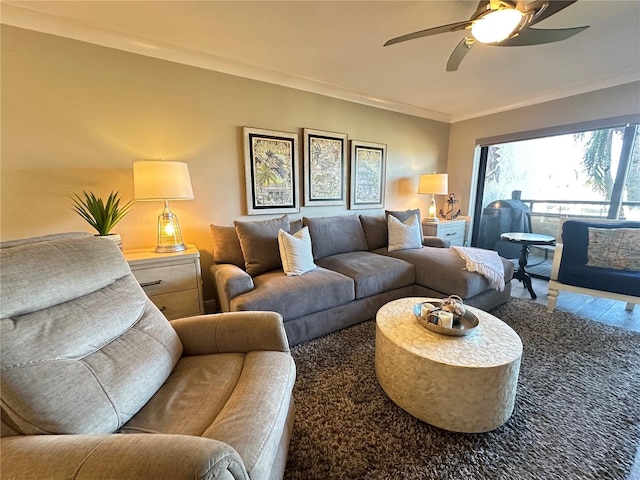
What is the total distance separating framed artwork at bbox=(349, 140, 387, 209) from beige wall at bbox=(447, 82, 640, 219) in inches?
59.7

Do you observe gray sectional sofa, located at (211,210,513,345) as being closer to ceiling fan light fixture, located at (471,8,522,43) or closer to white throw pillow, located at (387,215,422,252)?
white throw pillow, located at (387,215,422,252)

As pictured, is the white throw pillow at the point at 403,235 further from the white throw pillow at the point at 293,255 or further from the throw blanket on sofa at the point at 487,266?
the white throw pillow at the point at 293,255

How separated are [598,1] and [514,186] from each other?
267 centimetres

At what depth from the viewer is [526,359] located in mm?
1959

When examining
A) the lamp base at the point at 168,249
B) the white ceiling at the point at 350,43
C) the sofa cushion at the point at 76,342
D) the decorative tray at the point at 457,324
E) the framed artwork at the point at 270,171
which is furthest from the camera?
the framed artwork at the point at 270,171

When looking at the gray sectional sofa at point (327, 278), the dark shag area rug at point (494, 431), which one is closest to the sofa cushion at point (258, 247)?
the gray sectional sofa at point (327, 278)

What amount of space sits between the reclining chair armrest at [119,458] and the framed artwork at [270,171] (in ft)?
7.67

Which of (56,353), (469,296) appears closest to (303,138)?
(469,296)

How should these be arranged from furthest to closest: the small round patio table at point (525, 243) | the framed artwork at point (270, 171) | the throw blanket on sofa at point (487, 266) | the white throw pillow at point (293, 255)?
1. the small round patio table at point (525, 243)
2. the framed artwork at point (270, 171)
3. the throw blanket on sofa at point (487, 266)
4. the white throw pillow at point (293, 255)

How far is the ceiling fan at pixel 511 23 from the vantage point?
1.37 metres

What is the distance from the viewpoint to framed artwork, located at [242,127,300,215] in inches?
110

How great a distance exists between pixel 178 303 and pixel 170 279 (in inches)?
8.5

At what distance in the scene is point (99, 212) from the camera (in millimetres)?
1979

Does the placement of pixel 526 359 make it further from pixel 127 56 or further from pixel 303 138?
pixel 127 56
